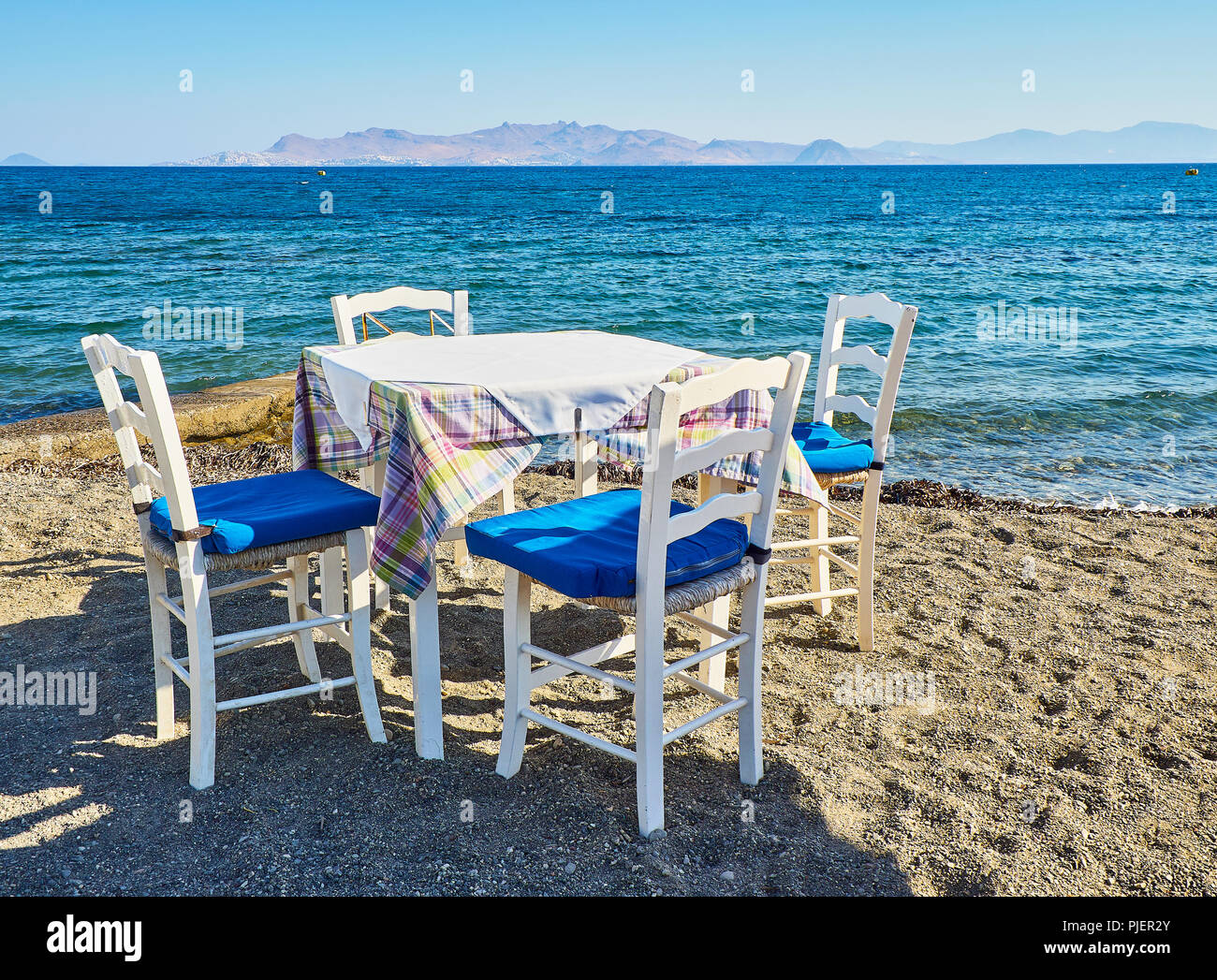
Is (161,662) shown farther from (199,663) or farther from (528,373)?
(528,373)

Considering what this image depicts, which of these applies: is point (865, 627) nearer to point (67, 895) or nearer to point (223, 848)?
point (223, 848)

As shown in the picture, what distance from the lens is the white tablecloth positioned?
2627 millimetres

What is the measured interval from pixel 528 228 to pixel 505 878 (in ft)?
92.3

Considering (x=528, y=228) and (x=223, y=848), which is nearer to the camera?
(x=223, y=848)

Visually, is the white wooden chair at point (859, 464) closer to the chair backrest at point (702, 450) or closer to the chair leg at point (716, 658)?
the chair leg at point (716, 658)

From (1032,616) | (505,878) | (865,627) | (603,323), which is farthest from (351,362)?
(603,323)

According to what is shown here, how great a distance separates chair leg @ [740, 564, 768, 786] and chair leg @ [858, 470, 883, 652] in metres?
0.93

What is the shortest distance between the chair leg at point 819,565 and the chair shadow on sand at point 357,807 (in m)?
0.94

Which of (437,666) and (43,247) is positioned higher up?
(43,247)

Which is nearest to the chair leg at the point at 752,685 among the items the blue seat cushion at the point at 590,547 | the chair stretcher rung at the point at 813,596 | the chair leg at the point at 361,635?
the blue seat cushion at the point at 590,547

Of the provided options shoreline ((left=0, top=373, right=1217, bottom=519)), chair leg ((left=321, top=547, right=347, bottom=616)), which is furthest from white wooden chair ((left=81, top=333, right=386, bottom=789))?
shoreline ((left=0, top=373, right=1217, bottom=519))

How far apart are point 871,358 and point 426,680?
212 cm

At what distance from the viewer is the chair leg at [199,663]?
A: 8.10 ft
